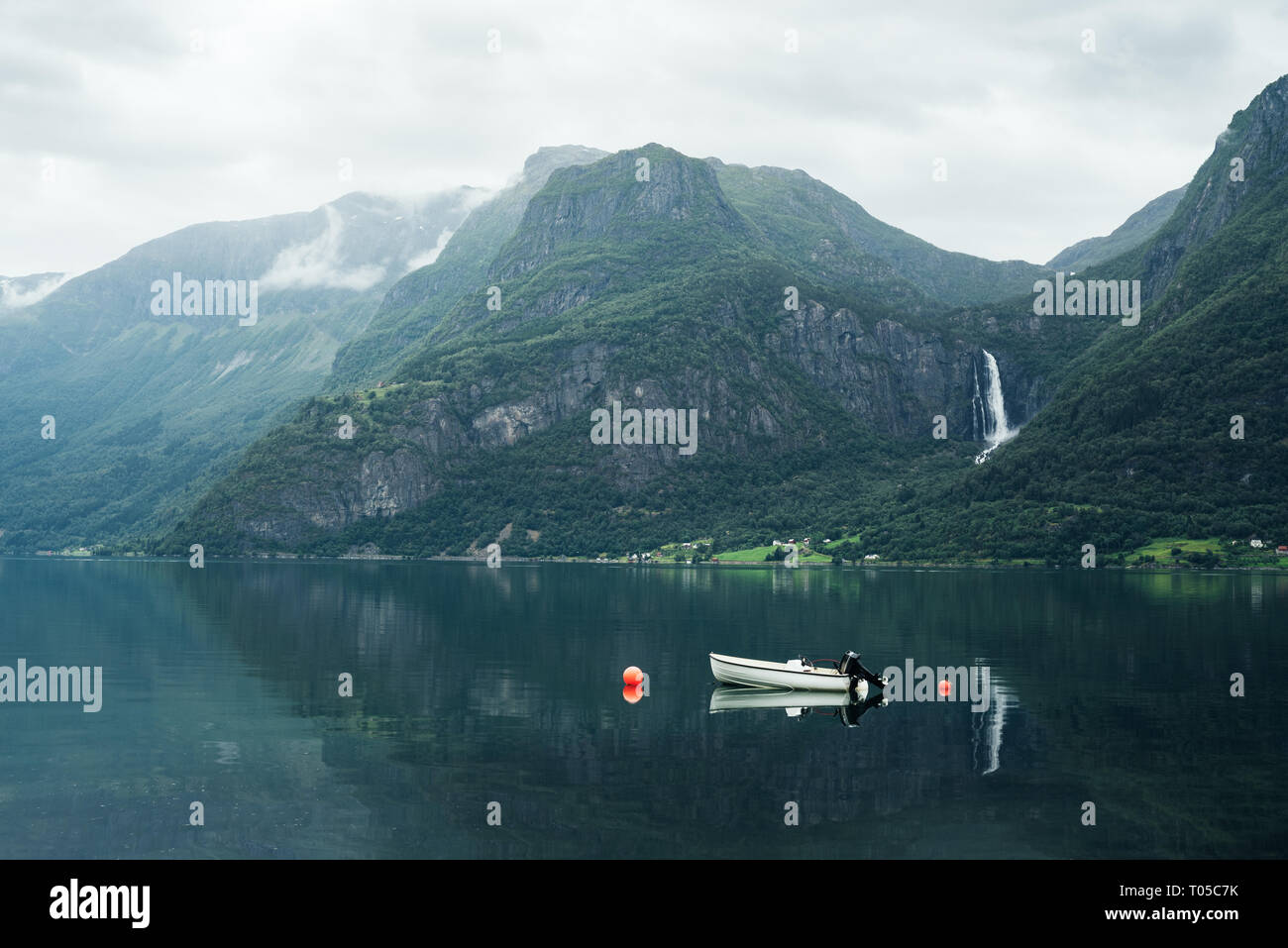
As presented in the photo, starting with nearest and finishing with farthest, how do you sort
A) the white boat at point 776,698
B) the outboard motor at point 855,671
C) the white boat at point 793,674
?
the white boat at point 776,698 < the outboard motor at point 855,671 < the white boat at point 793,674

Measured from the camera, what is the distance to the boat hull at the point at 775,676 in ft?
194

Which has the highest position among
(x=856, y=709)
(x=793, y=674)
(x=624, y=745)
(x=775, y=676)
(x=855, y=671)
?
(x=855, y=671)

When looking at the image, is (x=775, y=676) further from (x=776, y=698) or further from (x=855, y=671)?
(x=855, y=671)

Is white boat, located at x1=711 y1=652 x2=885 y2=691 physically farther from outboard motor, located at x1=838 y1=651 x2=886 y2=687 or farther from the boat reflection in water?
the boat reflection in water

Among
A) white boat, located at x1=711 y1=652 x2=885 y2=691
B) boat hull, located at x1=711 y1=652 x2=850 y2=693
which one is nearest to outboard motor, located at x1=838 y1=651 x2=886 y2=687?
white boat, located at x1=711 y1=652 x2=885 y2=691

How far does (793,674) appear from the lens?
60250mm

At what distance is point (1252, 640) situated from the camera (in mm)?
78500

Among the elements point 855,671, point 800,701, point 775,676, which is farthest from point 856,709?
point 775,676

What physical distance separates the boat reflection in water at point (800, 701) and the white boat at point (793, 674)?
0.40 meters

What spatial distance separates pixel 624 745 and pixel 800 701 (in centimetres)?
1621

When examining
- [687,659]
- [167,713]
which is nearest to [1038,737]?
[687,659]

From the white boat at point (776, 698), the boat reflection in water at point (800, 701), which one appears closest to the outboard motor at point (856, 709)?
the boat reflection in water at point (800, 701)

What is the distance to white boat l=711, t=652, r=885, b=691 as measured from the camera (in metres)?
58.8

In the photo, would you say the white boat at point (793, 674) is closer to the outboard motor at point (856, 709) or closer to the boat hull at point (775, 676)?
the boat hull at point (775, 676)
